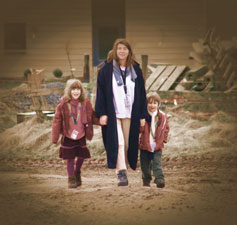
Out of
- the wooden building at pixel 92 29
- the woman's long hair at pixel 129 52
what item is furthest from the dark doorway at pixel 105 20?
the woman's long hair at pixel 129 52

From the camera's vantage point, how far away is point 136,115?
225 inches

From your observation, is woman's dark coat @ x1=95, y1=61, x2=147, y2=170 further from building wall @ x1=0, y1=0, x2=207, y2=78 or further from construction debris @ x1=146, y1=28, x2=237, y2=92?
building wall @ x1=0, y1=0, x2=207, y2=78

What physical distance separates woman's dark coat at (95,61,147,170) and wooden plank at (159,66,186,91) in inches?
220

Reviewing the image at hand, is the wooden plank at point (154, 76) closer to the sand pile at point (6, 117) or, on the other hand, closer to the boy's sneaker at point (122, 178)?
the sand pile at point (6, 117)

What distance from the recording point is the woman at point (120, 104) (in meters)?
5.70

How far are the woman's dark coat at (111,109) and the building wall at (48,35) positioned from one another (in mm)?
9600

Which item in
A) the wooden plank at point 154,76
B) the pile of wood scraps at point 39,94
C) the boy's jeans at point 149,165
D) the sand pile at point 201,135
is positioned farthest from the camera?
the wooden plank at point 154,76

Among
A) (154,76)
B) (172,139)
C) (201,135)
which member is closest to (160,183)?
(172,139)

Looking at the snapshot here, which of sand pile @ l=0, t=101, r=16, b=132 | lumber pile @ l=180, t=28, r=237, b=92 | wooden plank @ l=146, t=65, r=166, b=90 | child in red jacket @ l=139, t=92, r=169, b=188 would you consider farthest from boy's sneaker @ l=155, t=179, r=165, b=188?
wooden plank @ l=146, t=65, r=166, b=90

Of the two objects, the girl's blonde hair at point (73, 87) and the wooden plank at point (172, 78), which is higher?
the girl's blonde hair at point (73, 87)

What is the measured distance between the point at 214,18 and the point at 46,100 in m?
7.54

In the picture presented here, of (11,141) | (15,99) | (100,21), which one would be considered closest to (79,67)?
(100,21)

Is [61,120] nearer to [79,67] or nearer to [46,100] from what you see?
[46,100]

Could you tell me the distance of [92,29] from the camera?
15555 mm
